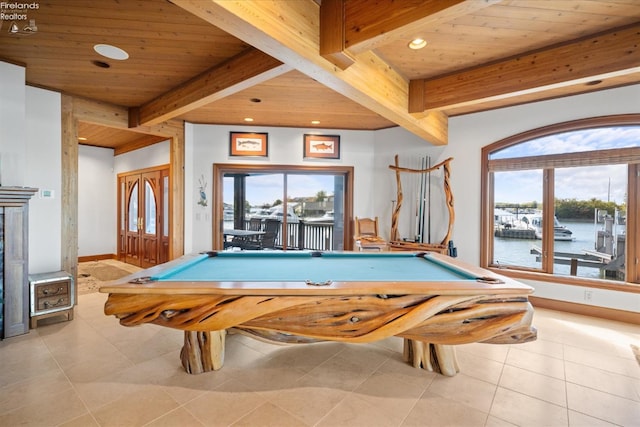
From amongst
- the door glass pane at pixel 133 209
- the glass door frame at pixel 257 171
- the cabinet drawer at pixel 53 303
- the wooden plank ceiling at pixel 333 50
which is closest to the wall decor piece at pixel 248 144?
the glass door frame at pixel 257 171

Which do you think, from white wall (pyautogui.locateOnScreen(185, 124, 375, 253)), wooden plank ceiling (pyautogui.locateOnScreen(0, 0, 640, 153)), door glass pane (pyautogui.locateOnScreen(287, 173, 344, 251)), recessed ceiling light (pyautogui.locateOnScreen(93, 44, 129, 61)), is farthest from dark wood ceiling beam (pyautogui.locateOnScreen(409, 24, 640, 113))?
recessed ceiling light (pyautogui.locateOnScreen(93, 44, 129, 61))

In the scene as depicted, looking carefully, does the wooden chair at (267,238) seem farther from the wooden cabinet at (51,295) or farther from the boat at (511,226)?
the boat at (511,226)

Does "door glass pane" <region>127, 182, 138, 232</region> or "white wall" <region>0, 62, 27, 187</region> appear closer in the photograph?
"white wall" <region>0, 62, 27, 187</region>

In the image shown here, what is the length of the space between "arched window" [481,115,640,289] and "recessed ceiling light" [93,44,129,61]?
4542mm

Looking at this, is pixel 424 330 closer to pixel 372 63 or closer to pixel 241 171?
pixel 372 63

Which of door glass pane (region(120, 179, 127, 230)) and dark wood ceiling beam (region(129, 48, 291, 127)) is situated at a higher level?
dark wood ceiling beam (region(129, 48, 291, 127))

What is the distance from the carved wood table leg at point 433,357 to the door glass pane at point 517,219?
258 centimetres

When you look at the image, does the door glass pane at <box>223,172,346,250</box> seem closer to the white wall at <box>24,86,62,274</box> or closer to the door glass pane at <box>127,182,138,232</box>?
the white wall at <box>24,86,62,274</box>

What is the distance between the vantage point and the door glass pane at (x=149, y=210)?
5.96 meters

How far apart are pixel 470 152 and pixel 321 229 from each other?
2782mm

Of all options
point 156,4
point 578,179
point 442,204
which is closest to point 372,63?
point 156,4

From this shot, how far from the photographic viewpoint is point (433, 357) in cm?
233

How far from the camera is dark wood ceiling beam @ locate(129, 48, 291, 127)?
2.65 metres

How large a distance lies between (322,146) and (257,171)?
4.03 feet
